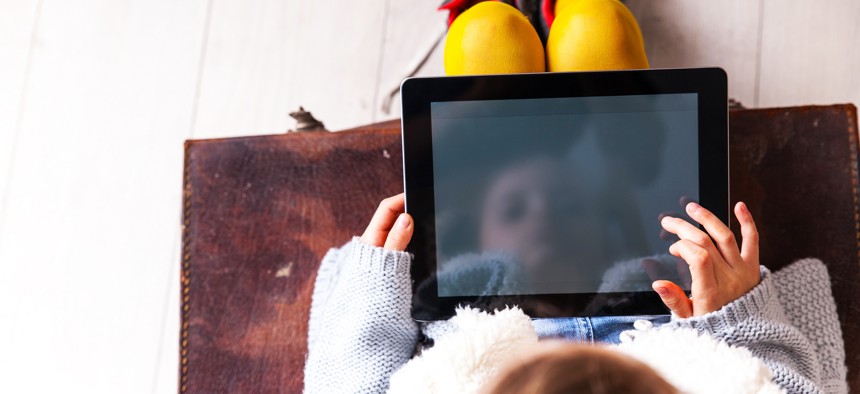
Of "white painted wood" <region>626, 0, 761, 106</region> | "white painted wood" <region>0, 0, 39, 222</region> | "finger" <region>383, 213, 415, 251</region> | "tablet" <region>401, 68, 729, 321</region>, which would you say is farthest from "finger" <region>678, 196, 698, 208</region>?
"white painted wood" <region>0, 0, 39, 222</region>

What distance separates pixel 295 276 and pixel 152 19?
44cm

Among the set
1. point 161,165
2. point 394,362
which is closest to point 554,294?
point 394,362

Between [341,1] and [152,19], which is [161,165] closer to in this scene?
[152,19]

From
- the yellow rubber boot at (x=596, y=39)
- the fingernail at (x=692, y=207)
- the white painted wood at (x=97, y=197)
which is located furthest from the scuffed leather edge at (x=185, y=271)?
the fingernail at (x=692, y=207)

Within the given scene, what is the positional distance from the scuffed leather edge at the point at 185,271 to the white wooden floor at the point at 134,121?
15cm

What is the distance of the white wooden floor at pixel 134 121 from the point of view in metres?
0.90

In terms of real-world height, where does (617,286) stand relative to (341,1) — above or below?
below

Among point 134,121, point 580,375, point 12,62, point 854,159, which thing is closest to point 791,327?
point 854,159

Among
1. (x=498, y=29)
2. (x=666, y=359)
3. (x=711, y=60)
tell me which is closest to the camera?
(x=666, y=359)

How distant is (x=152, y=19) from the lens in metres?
0.95

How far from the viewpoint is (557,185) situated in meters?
0.60

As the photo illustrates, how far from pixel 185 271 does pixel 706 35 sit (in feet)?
2.22

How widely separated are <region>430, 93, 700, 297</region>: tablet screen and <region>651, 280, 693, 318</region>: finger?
2cm

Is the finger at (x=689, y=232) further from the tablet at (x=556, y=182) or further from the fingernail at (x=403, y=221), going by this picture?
the fingernail at (x=403, y=221)
